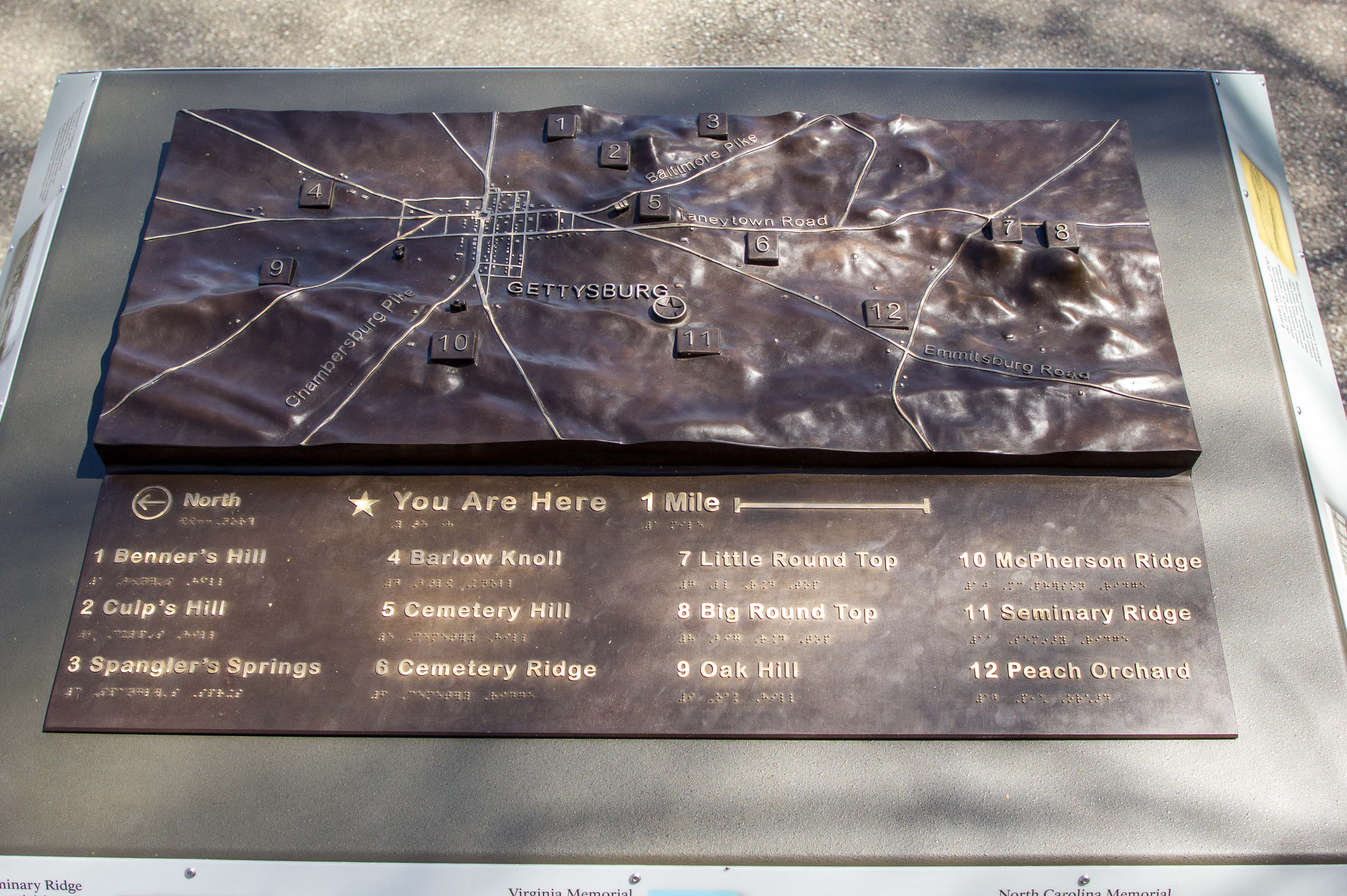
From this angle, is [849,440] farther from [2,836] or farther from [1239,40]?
[1239,40]

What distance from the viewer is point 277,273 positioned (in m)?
3.18

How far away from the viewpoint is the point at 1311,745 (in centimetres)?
278

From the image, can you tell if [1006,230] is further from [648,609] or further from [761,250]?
[648,609]

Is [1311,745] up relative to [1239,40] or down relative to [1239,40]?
down

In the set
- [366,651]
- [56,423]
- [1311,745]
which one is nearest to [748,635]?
[366,651]

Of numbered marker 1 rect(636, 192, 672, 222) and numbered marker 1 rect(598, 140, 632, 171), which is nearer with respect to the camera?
numbered marker 1 rect(636, 192, 672, 222)

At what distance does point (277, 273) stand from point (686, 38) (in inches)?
99.1

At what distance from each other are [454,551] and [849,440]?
51.3 inches

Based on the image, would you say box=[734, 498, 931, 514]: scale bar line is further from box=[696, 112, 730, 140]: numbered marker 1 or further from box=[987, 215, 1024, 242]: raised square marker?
box=[696, 112, 730, 140]: numbered marker 1

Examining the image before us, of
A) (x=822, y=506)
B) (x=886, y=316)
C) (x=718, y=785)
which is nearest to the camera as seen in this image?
(x=718, y=785)

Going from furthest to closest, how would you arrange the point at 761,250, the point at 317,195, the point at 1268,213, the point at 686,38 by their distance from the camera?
the point at 686,38
the point at 1268,213
the point at 317,195
the point at 761,250

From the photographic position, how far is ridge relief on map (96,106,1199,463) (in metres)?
2.93

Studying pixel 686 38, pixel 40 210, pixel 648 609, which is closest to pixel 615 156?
pixel 686 38

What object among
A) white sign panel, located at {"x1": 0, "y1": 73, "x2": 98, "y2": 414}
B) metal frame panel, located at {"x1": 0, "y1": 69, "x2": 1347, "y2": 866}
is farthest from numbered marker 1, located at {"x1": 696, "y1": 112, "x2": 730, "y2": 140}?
white sign panel, located at {"x1": 0, "y1": 73, "x2": 98, "y2": 414}
